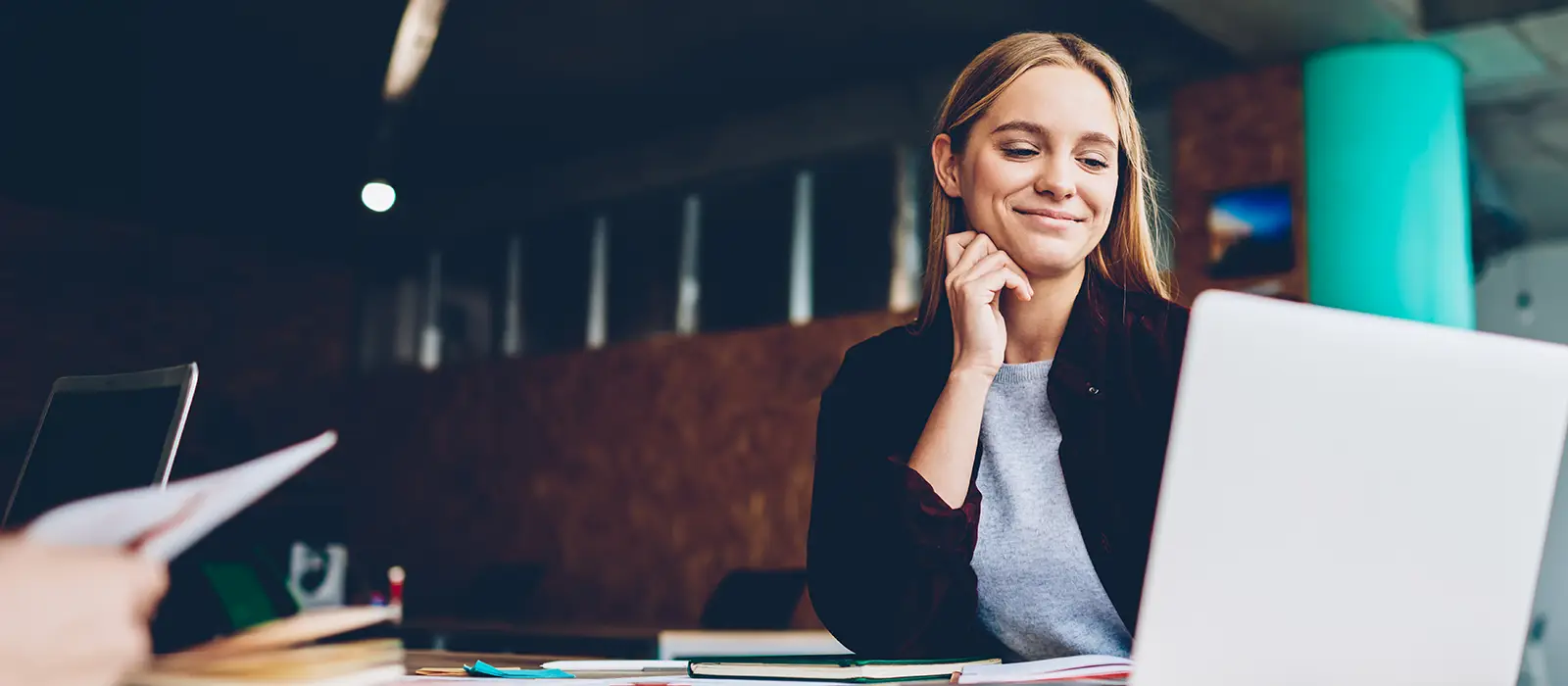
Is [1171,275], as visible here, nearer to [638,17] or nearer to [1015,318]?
[1015,318]

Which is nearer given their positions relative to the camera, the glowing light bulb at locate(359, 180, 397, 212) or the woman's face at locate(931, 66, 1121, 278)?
the woman's face at locate(931, 66, 1121, 278)

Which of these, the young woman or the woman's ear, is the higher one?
the woman's ear

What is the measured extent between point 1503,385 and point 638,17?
621 centimetres

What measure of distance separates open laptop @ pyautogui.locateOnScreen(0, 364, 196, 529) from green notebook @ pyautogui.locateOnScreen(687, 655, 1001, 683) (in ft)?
2.41

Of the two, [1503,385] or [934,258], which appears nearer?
[1503,385]

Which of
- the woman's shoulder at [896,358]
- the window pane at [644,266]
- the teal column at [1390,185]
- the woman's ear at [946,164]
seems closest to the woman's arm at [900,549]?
the woman's shoulder at [896,358]

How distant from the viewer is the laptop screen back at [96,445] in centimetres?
143

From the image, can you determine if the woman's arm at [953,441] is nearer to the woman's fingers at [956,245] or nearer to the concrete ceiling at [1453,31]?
the woman's fingers at [956,245]

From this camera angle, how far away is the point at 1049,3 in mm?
6039

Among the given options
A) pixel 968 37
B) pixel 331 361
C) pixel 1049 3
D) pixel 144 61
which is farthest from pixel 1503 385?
pixel 331 361

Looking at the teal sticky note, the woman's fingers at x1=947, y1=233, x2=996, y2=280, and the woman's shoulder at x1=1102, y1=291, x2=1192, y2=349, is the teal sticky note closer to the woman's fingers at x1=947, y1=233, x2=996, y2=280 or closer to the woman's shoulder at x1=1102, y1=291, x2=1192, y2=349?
the woman's fingers at x1=947, y1=233, x2=996, y2=280

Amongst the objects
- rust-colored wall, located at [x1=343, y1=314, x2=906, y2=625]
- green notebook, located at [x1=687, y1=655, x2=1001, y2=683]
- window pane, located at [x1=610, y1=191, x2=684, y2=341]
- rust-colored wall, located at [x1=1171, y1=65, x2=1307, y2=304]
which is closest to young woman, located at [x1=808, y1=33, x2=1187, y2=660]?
green notebook, located at [x1=687, y1=655, x2=1001, y2=683]

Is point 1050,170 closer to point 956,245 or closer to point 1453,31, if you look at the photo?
point 956,245

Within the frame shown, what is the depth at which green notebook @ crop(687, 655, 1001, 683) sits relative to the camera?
1.03 metres
